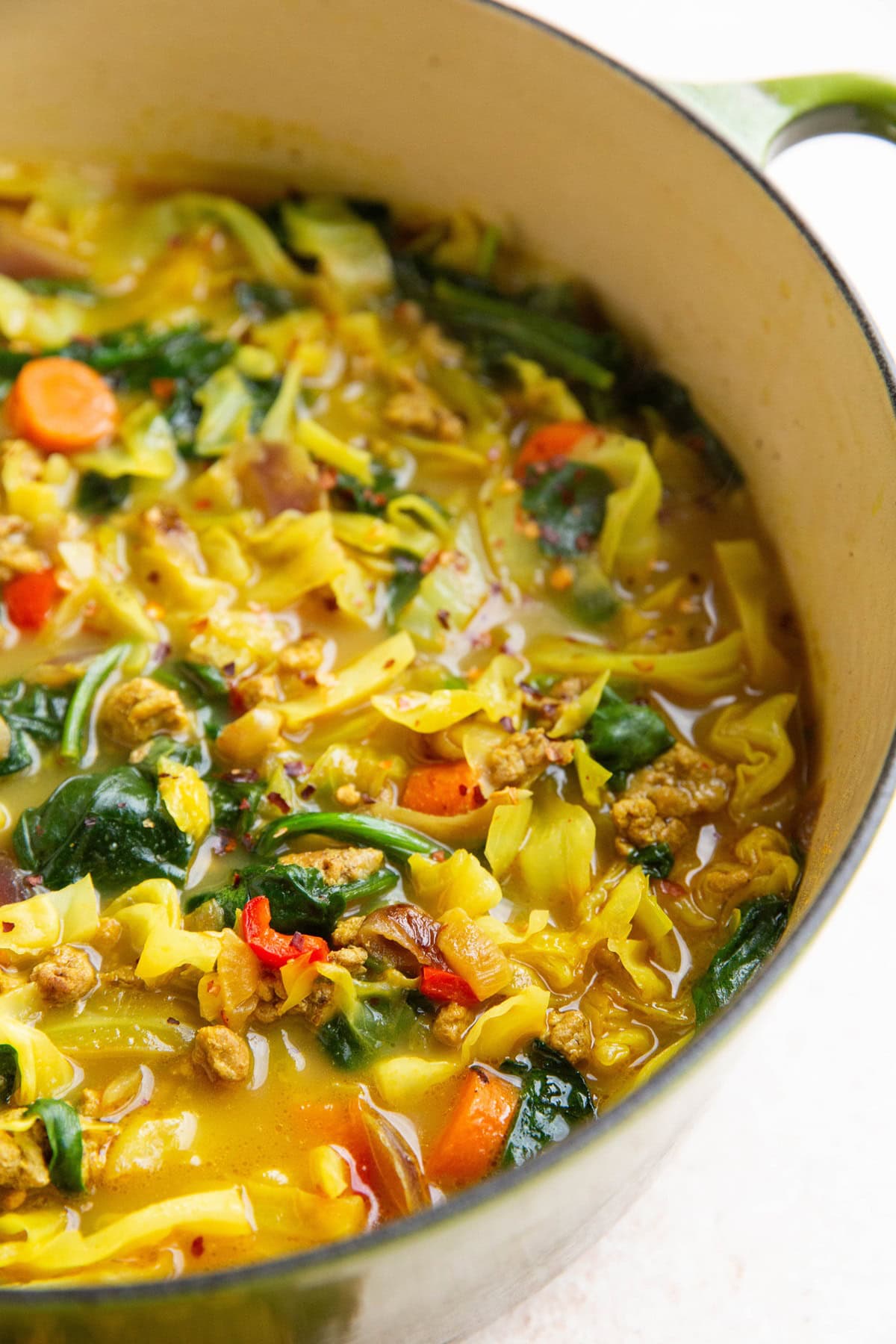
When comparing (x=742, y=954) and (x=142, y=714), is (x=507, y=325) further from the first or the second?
(x=742, y=954)

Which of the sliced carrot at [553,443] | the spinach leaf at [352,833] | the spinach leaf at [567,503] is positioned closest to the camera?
the spinach leaf at [352,833]

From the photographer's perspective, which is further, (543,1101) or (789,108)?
(789,108)

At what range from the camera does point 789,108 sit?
3.14 meters

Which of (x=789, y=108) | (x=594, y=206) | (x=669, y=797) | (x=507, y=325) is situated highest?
(x=789, y=108)

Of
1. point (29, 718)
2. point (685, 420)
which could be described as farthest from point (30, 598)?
point (685, 420)

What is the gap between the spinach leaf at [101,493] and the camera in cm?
347

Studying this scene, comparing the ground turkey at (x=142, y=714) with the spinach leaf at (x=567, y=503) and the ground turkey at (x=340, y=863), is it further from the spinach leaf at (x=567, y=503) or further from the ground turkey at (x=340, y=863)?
the spinach leaf at (x=567, y=503)

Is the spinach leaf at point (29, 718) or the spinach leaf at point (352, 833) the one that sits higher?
the spinach leaf at point (352, 833)

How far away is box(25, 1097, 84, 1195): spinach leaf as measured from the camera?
243 cm

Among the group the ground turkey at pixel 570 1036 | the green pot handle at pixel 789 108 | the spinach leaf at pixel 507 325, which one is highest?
the green pot handle at pixel 789 108

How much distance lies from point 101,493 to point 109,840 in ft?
3.46

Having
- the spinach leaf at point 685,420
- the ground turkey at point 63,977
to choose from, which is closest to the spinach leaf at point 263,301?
the spinach leaf at point 685,420

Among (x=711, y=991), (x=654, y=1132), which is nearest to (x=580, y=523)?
(x=711, y=991)

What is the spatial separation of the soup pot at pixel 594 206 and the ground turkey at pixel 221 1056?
562mm
